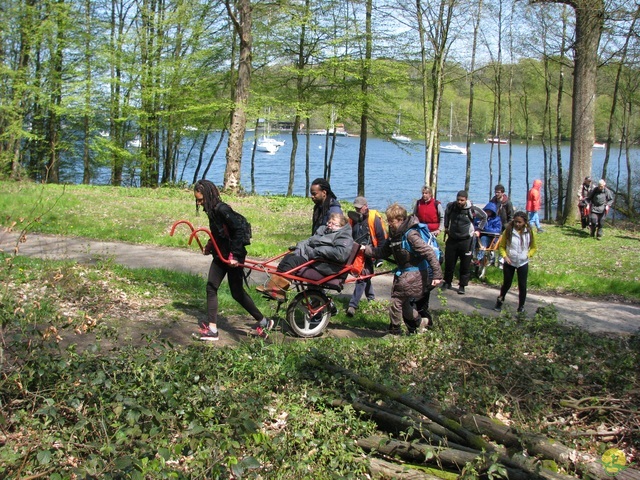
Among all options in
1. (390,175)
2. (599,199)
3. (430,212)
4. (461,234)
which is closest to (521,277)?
(461,234)

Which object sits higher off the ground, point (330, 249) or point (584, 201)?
point (584, 201)

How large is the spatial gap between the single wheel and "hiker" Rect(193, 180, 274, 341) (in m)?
0.40

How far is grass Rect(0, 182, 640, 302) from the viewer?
12.4m

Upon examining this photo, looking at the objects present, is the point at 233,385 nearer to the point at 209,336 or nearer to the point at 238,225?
the point at 209,336

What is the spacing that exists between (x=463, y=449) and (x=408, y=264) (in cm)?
326

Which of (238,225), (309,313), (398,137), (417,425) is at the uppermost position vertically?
(398,137)

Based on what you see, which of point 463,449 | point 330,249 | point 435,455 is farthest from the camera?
point 330,249

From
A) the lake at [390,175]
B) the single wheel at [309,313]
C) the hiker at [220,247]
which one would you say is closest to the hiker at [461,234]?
the single wheel at [309,313]

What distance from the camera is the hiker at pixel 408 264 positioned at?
24.2ft

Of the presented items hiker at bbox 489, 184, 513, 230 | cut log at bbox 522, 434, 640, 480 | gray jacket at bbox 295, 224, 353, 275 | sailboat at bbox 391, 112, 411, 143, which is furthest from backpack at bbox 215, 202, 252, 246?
sailboat at bbox 391, 112, 411, 143

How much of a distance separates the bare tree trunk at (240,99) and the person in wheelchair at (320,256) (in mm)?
14742

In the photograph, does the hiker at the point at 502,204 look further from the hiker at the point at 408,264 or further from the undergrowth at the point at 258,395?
the hiker at the point at 408,264

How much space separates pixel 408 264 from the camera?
7484mm

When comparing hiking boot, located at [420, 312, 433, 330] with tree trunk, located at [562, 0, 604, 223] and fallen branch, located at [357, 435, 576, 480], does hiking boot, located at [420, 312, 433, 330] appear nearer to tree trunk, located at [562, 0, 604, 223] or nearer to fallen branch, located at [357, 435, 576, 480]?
fallen branch, located at [357, 435, 576, 480]
